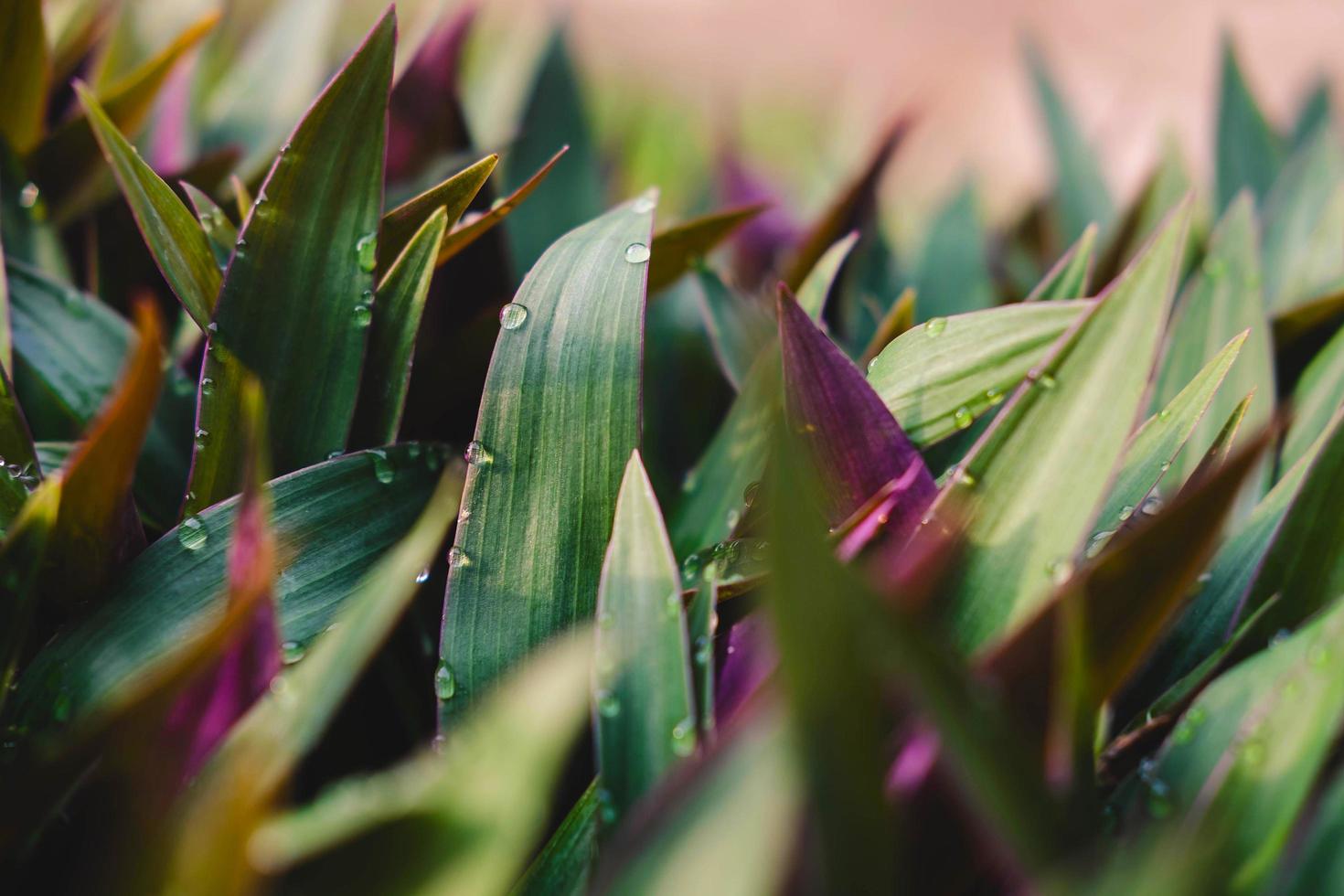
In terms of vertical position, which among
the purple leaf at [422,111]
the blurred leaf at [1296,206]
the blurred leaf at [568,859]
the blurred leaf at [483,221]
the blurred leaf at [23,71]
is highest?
the blurred leaf at [23,71]

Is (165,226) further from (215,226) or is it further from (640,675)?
(640,675)

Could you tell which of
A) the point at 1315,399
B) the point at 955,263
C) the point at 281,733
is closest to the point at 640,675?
the point at 281,733

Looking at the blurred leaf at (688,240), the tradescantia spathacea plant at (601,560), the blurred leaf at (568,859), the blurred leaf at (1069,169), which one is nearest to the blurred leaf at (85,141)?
the tradescantia spathacea plant at (601,560)

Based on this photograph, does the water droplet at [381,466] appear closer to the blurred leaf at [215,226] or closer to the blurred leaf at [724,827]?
the blurred leaf at [215,226]

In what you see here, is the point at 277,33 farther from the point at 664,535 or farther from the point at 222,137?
the point at 664,535

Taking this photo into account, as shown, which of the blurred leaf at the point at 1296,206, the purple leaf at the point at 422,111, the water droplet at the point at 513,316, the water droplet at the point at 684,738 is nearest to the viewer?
the water droplet at the point at 684,738

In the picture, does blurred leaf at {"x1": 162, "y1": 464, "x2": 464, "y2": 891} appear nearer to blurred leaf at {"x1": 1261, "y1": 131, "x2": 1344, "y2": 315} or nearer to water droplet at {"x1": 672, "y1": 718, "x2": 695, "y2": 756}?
water droplet at {"x1": 672, "y1": 718, "x2": 695, "y2": 756}

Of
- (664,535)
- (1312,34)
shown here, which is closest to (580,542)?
(664,535)
